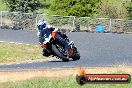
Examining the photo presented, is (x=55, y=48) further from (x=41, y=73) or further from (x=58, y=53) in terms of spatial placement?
(x=41, y=73)

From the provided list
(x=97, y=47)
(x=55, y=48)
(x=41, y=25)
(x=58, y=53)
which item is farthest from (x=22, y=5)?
(x=41, y=25)

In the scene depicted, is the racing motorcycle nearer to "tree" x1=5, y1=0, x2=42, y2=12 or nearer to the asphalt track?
the asphalt track

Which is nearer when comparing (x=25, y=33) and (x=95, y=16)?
(x=25, y=33)

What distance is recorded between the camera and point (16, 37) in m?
38.2

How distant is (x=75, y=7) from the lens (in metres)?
46.4

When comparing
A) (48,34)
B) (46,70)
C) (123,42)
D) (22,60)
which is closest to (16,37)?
(123,42)

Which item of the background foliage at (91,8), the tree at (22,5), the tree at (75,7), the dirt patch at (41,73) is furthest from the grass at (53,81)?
the tree at (22,5)

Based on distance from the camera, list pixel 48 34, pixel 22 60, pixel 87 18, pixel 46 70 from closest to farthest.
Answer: pixel 48 34 → pixel 46 70 → pixel 22 60 → pixel 87 18

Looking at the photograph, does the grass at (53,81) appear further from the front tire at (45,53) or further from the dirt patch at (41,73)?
the front tire at (45,53)

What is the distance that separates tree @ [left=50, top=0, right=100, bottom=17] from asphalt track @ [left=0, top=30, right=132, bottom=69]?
419 centimetres

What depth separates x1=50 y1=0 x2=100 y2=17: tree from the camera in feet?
151

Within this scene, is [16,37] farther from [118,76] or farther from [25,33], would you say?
[118,76]

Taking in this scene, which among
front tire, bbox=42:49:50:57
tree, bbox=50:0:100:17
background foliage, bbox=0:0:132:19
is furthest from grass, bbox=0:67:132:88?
background foliage, bbox=0:0:132:19

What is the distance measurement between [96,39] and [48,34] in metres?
29.9
